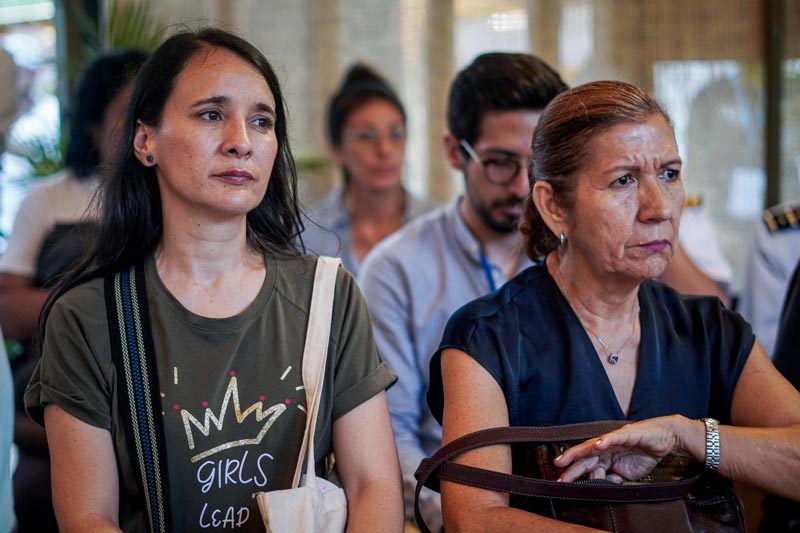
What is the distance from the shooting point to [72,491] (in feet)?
5.79

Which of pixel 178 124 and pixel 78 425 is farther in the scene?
pixel 178 124

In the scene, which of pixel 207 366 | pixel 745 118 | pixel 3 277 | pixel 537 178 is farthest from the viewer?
pixel 745 118

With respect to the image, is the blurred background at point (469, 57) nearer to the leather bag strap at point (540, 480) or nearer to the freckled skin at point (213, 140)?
the freckled skin at point (213, 140)

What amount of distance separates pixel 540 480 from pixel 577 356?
0.98 feet

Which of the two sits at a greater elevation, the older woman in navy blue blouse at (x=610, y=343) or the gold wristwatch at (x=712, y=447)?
the older woman in navy blue blouse at (x=610, y=343)

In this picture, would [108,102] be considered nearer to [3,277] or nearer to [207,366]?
[3,277]

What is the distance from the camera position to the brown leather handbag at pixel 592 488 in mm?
1761

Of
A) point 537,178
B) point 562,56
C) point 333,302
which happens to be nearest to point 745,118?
point 562,56

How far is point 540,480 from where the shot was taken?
5.79ft

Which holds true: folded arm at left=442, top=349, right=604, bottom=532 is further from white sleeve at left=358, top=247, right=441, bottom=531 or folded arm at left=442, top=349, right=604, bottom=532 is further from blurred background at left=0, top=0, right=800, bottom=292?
blurred background at left=0, top=0, right=800, bottom=292

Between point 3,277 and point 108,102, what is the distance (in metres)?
0.70

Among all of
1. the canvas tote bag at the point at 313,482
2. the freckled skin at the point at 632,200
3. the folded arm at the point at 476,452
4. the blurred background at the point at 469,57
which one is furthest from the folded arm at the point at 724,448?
the blurred background at the point at 469,57

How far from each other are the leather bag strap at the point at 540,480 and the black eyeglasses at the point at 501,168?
1045mm

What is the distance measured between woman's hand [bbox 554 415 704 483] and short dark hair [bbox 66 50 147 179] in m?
2.28
